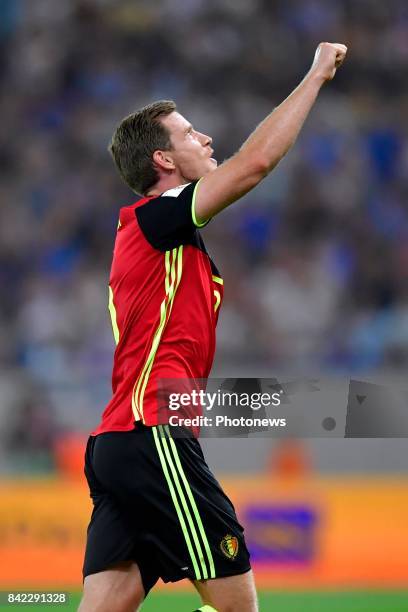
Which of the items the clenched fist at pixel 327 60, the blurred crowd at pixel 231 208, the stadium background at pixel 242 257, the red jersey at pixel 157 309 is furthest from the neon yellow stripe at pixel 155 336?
the blurred crowd at pixel 231 208

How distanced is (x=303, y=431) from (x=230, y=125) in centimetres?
568

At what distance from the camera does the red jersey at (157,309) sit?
3.55 m

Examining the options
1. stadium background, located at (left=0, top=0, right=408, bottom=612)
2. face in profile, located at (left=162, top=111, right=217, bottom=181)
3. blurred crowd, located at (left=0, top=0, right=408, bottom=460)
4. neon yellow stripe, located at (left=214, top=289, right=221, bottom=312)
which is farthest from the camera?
blurred crowd, located at (left=0, top=0, right=408, bottom=460)

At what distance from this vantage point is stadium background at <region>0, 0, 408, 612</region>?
733cm

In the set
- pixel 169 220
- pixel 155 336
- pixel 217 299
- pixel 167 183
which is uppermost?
pixel 167 183

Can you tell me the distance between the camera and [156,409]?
352cm

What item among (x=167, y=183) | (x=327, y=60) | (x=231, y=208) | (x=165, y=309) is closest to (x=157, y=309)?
(x=165, y=309)

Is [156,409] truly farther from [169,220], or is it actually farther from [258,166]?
[258,166]

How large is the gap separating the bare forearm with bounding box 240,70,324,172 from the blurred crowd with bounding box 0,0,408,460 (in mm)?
5188

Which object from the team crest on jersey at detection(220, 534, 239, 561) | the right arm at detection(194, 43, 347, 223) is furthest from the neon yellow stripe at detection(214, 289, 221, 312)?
the team crest on jersey at detection(220, 534, 239, 561)

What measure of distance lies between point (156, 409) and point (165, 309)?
0.33 meters

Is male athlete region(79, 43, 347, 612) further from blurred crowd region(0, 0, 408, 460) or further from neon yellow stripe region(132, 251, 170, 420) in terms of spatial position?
blurred crowd region(0, 0, 408, 460)

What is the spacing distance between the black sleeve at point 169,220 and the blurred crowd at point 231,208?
4.89m

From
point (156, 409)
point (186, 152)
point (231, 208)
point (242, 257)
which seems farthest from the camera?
point (231, 208)
